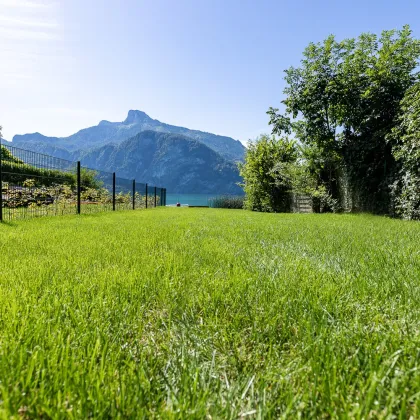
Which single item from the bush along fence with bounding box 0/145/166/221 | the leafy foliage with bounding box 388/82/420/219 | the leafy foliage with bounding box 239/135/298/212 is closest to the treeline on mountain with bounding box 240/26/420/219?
the leafy foliage with bounding box 388/82/420/219

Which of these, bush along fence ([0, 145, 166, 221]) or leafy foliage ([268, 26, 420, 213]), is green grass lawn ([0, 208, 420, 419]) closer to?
bush along fence ([0, 145, 166, 221])

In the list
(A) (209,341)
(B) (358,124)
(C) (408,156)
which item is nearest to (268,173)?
(B) (358,124)

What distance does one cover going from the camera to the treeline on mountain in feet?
28.8

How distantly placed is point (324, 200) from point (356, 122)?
3.83 m

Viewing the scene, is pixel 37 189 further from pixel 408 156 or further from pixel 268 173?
pixel 268 173

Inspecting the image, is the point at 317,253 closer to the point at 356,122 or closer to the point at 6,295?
the point at 6,295

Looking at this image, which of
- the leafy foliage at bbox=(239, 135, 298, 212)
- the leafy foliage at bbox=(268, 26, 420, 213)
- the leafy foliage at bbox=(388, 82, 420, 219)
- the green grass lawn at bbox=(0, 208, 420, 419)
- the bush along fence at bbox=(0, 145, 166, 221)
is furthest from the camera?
the leafy foliage at bbox=(239, 135, 298, 212)

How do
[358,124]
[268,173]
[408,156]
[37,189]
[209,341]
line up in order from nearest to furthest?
[209,341]
[37,189]
[408,156]
[358,124]
[268,173]

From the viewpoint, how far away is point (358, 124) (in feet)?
37.4

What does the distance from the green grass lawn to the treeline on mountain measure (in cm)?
855

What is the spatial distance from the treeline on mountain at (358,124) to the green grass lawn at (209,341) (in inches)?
337

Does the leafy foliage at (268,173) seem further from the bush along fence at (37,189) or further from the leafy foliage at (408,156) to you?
the bush along fence at (37,189)

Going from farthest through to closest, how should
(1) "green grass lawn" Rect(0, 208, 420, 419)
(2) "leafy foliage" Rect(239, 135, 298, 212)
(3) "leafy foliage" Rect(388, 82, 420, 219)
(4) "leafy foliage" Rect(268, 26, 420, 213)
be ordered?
(2) "leafy foliage" Rect(239, 135, 298, 212), (4) "leafy foliage" Rect(268, 26, 420, 213), (3) "leafy foliage" Rect(388, 82, 420, 219), (1) "green grass lawn" Rect(0, 208, 420, 419)

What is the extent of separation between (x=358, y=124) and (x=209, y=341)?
1278cm
